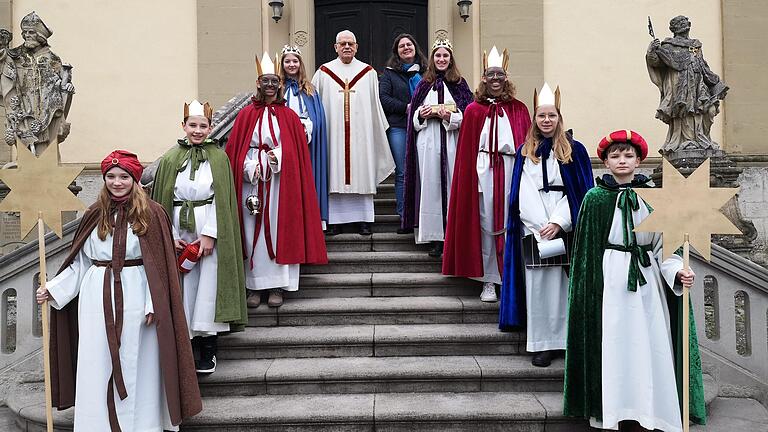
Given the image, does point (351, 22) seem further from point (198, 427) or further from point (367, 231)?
point (198, 427)

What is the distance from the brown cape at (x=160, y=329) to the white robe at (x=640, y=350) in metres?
2.43

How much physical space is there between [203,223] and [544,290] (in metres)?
2.46

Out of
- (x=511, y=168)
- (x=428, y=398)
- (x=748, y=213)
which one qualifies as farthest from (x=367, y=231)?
(x=748, y=213)

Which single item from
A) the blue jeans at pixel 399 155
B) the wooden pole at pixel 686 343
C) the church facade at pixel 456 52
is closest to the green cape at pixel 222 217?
the blue jeans at pixel 399 155

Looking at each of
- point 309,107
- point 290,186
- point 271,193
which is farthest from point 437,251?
point 309,107

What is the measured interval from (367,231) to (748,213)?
20.2 feet

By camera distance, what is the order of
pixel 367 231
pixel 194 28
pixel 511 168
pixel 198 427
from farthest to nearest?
pixel 194 28, pixel 367 231, pixel 511 168, pixel 198 427

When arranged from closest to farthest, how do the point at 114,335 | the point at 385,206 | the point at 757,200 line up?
the point at 114,335 < the point at 385,206 < the point at 757,200

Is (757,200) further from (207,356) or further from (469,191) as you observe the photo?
(207,356)

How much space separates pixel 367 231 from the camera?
5859mm

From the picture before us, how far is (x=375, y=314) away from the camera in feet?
15.8

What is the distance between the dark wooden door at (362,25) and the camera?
9.56 meters

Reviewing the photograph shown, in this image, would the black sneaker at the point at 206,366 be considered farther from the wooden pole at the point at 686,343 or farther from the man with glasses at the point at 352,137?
the wooden pole at the point at 686,343

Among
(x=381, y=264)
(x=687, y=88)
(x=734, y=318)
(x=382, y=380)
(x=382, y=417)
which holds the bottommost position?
(x=382, y=417)
